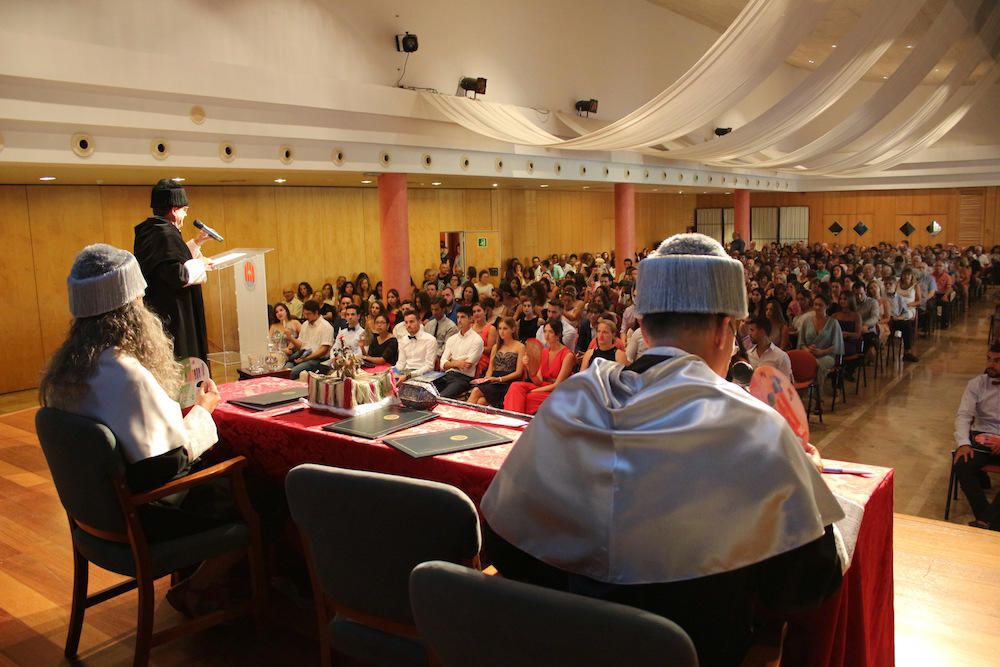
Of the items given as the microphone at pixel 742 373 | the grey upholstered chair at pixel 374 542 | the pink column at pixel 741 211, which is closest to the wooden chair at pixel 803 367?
the microphone at pixel 742 373

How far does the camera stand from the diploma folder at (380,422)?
2697 millimetres

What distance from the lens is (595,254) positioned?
20.2 metres

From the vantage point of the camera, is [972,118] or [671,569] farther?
[972,118]

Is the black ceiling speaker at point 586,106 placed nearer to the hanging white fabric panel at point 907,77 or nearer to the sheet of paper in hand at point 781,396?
the hanging white fabric panel at point 907,77

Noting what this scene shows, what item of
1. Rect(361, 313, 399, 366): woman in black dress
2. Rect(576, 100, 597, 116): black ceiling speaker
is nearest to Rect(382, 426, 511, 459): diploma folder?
Rect(361, 313, 399, 366): woman in black dress

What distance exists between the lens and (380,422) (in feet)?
9.28

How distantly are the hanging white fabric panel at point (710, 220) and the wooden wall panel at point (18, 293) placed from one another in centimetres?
1994

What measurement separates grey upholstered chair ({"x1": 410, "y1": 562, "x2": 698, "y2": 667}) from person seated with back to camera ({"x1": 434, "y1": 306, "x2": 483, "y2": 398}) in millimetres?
4919

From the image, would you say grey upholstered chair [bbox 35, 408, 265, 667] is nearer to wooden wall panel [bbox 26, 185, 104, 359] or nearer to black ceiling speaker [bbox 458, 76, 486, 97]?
wooden wall panel [bbox 26, 185, 104, 359]

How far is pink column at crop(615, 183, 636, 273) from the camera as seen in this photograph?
1466 centimetres

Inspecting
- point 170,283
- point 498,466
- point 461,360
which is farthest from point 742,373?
point 461,360

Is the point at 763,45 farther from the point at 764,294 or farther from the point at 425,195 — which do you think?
the point at 425,195

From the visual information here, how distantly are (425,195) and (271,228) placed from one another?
373 centimetres

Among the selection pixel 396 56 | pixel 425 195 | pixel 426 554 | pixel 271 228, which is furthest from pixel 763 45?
pixel 425 195
